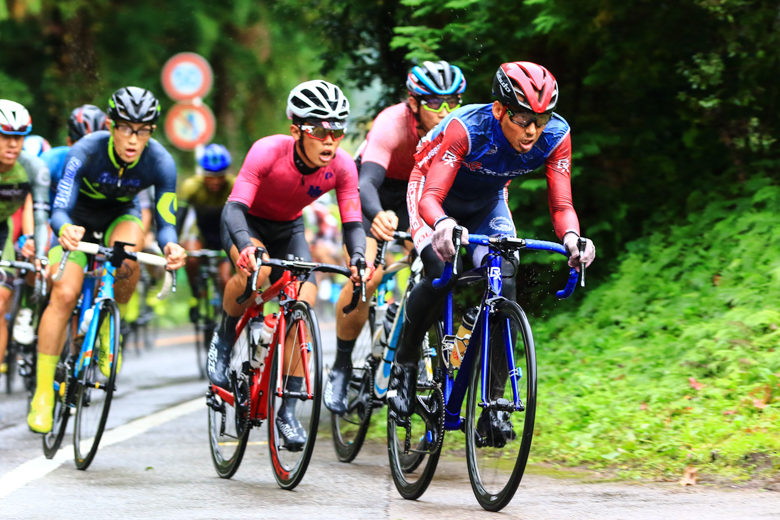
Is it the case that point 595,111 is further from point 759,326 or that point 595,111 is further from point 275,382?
point 275,382

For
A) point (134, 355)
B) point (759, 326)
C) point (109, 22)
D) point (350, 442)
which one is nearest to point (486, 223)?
point (350, 442)

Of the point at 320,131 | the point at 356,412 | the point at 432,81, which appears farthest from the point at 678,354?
the point at 320,131

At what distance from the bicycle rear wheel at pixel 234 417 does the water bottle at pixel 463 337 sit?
4.72 feet

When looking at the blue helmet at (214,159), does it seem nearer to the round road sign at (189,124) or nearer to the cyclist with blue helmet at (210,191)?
the cyclist with blue helmet at (210,191)

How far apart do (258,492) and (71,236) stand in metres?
2.05

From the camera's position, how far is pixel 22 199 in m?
8.25

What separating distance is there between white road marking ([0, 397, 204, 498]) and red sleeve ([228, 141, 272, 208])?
2055mm

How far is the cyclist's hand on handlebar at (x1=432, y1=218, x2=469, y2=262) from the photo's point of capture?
15.9 ft

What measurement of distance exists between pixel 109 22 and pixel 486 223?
52.3 ft

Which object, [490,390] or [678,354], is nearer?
[490,390]

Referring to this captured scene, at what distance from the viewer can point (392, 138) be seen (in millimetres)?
7055

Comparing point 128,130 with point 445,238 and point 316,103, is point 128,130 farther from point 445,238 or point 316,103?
point 445,238

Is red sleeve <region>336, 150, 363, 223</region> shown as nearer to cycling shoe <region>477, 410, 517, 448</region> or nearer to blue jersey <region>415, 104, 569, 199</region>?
blue jersey <region>415, 104, 569, 199</region>

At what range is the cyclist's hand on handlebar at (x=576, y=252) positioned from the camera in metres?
4.86
